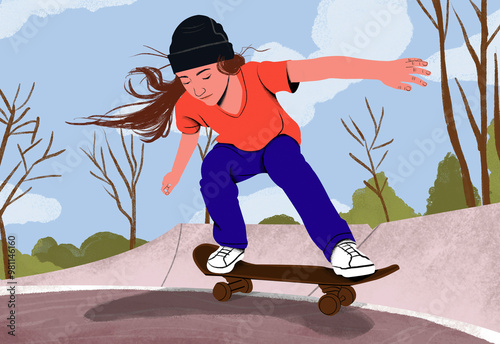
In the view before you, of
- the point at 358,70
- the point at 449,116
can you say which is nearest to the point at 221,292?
the point at 358,70

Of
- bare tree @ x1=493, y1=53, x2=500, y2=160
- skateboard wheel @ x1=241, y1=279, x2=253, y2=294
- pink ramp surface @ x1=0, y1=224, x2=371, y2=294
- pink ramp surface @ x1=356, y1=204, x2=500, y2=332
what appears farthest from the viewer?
bare tree @ x1=493, y1=53, x2=500, y2=160

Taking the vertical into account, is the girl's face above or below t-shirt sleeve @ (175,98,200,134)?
above

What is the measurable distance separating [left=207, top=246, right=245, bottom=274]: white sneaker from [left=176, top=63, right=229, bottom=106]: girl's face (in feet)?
3.02

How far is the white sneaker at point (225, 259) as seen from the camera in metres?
2.96

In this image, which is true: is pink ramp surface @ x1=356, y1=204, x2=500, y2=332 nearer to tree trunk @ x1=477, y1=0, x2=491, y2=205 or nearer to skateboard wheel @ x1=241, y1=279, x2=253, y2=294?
skateboard wheel @ x1=241, y1=279, x2=253, y2=294

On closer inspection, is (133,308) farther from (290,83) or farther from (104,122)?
(290,83)

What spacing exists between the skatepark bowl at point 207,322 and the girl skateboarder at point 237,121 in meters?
0.30

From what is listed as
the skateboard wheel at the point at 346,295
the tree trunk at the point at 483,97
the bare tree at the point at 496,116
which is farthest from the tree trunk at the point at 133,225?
the skateboard wheel at the point at 346,295

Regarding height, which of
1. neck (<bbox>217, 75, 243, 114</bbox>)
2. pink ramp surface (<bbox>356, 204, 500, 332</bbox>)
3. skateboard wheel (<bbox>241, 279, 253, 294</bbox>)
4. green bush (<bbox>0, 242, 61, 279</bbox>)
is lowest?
green bush (<bbox>0, 242, 61, 279</bbox>)

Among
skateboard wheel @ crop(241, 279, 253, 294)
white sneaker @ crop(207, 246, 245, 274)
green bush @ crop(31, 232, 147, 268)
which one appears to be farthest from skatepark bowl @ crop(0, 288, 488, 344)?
green bush @ crop(31, 232, 147, 268)

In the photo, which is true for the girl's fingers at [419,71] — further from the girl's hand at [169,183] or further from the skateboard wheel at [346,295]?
the girl's hand at [169,183]

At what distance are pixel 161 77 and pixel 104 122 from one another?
44cm

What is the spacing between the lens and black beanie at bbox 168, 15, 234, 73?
2.70m

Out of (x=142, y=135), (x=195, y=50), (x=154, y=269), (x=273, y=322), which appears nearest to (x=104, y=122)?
(x=142, y=135)
